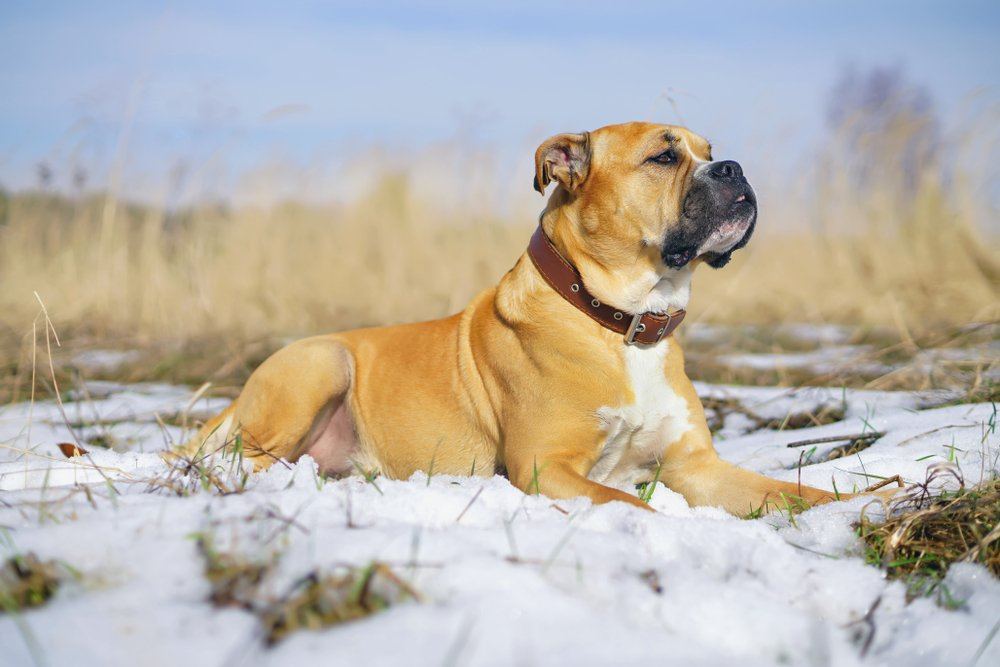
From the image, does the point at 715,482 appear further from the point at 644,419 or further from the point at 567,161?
the point at 567,161

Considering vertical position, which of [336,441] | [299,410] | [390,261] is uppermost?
[299,410]

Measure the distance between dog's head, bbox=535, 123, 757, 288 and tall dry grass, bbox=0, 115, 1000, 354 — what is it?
4053 mm

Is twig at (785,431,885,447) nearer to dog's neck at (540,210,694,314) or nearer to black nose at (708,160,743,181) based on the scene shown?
dog's neck at (540,210,694,314)

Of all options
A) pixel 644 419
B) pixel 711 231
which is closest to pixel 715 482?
pixel 644 419

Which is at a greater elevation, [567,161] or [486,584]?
[567,161]

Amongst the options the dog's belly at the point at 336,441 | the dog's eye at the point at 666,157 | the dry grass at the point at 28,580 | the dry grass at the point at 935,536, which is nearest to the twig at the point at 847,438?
the dry grass at the point at 935,536

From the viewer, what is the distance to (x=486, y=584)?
170 centimetres

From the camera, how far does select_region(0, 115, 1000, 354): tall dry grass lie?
7973 mm

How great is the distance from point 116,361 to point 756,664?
6.15m

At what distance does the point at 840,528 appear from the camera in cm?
242

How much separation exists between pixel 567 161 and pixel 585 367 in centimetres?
94

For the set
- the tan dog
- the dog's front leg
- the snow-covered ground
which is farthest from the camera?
the tan dog

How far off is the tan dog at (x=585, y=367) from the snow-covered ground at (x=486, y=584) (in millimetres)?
782

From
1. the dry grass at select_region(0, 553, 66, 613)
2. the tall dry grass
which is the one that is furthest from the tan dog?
the tall dry grass
